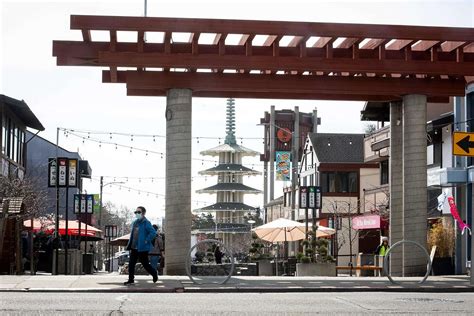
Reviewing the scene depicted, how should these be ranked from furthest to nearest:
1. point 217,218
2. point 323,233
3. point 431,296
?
point 217,218 → point 323,233 → point 431,296

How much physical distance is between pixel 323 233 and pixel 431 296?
2632 centimetres

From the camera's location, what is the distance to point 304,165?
80438mm

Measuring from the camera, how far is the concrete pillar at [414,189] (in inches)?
1027

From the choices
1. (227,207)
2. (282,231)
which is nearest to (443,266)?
(282,231)

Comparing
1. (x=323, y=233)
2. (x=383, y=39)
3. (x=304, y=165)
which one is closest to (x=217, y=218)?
(x=304, y=165)

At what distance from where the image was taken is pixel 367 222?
174ft

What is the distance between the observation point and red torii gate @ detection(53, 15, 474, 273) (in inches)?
945

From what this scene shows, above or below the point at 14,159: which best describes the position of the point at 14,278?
below

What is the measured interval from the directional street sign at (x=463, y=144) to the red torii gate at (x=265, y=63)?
4971 millimetres

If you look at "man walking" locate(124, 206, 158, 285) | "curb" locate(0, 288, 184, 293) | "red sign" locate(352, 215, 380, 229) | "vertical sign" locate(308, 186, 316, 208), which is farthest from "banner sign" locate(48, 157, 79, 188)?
"red sign" locate(352, 215, 380, 229)

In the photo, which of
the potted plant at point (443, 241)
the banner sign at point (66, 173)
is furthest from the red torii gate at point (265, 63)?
the potted plant at point (443, 241)

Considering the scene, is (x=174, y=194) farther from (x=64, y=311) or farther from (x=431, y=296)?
(x=64, y=311)

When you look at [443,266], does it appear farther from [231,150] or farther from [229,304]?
[231,150]

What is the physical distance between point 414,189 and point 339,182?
4897 cm
